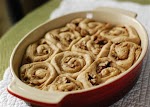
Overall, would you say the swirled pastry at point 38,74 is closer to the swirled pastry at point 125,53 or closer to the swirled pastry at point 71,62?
the swirled pastry at point 71,62

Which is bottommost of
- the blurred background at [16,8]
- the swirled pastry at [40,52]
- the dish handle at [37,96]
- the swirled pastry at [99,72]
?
the blurred background at [16,8]

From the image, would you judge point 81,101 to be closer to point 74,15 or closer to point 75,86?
point 75,86

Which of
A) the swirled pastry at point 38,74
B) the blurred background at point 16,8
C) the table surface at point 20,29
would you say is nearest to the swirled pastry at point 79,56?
the swirled pastry at point 38,74

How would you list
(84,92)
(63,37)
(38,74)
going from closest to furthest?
(84,92) < (38,74) < (63,37)

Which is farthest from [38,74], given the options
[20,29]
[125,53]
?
[20,29]

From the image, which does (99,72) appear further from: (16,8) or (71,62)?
(16,8)

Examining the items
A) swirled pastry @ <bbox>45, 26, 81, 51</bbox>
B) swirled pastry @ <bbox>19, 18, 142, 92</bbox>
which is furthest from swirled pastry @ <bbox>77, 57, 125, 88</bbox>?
swirled pastry @ <bbox>45, 26, 81, 51</bbox>
